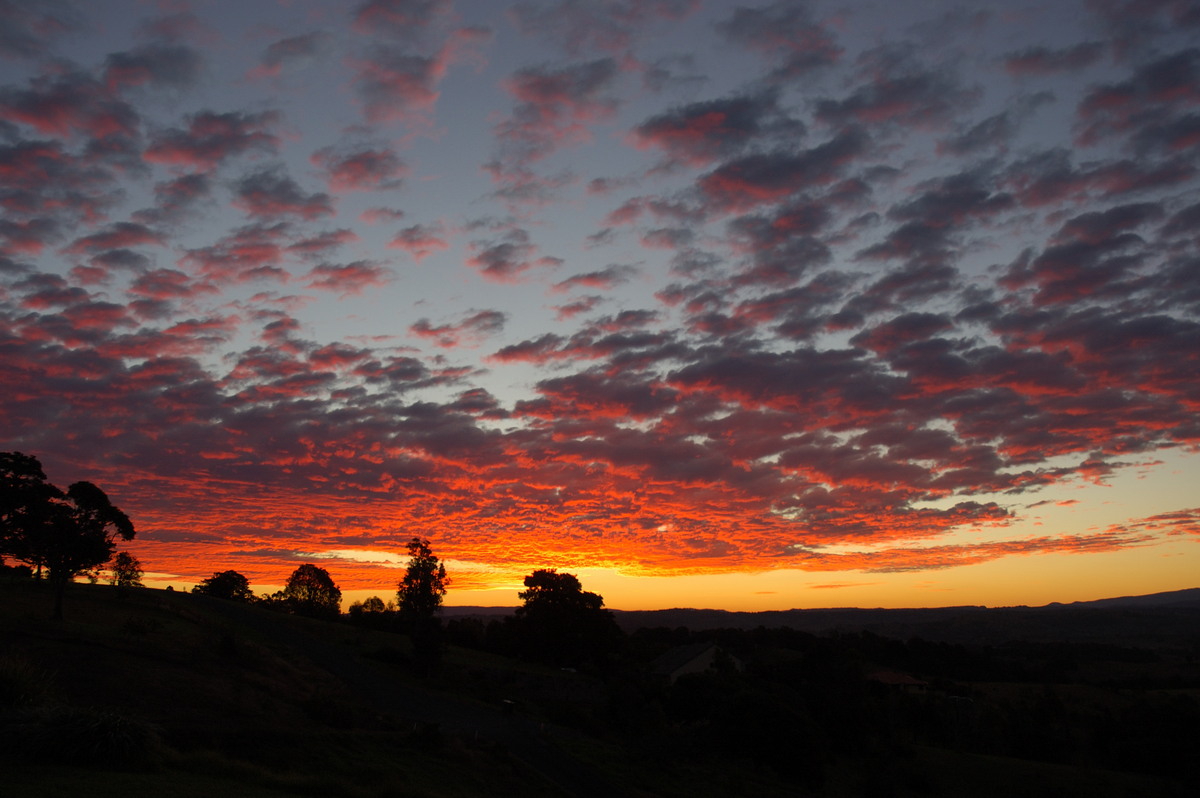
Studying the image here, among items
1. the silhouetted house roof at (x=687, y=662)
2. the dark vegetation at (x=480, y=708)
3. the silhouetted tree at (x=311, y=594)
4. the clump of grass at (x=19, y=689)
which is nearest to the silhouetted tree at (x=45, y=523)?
the dark vegetation at (x=480, y=708)

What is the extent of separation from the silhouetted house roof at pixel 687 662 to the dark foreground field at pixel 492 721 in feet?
3.45

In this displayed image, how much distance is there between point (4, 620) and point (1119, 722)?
250 feet

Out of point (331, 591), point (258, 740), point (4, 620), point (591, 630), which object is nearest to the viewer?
point (258, 740)

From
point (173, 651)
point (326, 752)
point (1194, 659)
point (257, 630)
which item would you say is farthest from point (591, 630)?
point (1194, 659)

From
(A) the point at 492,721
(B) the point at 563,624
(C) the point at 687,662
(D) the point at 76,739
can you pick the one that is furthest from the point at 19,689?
(B) the point at 563,624

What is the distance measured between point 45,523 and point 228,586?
81.0 meters

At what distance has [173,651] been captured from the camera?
109 feet

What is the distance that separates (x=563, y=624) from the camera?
81.3 metres

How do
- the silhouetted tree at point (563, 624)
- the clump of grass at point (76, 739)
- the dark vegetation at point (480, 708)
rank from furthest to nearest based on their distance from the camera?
the silhouetted tree at point (563, 624) < the dark vegetation at point (480, 708) < the clump of grass at point (76, 739)

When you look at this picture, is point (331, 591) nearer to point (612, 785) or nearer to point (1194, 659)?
point (612, 785)

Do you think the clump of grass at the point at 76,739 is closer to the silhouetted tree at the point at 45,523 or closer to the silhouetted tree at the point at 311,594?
the silhouetted tree at the point at 45,523

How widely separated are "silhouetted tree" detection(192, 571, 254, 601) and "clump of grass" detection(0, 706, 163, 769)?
105406 millimetres

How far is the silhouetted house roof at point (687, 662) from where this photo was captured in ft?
229

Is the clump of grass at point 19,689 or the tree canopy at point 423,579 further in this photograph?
the tree canopy at point 423,579
